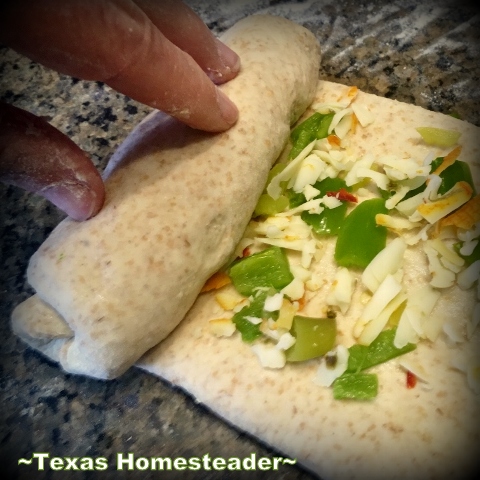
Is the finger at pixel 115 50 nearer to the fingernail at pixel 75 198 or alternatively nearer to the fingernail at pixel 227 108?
the fingernail at pixel 227 108

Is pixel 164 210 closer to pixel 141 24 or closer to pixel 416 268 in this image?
pixel 141 24

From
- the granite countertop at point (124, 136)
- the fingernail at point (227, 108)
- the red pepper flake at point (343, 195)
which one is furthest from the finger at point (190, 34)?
the granite countertop at point (124, 136)

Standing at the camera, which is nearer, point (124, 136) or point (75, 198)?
point (75, 198)

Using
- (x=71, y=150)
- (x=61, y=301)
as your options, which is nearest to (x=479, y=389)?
→ (x=61, y=301)

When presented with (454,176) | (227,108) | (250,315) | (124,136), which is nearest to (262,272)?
(250,315)

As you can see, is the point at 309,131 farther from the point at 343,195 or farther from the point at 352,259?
the point at 352,259

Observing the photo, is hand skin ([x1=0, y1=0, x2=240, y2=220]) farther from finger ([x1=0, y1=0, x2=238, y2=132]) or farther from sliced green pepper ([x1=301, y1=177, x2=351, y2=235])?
sliced green pepper ([x1=301, y1=177, x2=351, y2=235])
